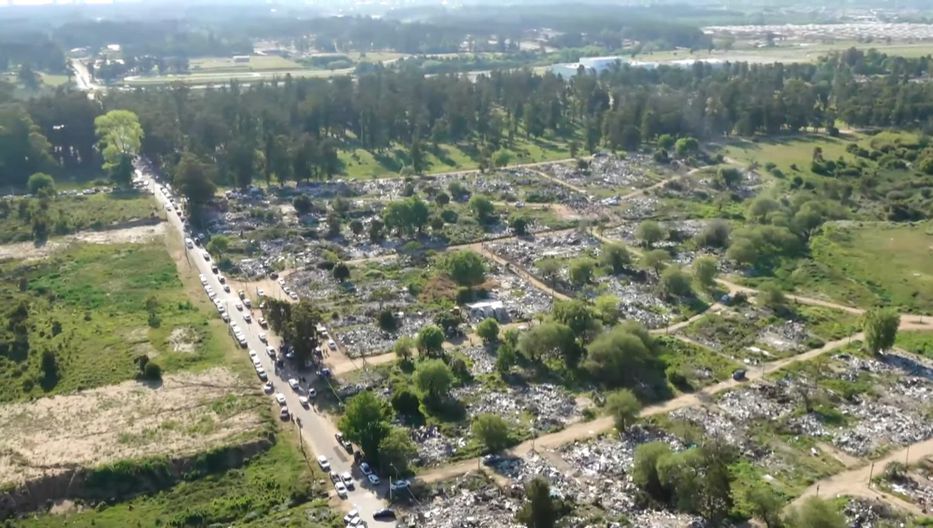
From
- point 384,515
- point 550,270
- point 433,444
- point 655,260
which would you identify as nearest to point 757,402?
point 433,444

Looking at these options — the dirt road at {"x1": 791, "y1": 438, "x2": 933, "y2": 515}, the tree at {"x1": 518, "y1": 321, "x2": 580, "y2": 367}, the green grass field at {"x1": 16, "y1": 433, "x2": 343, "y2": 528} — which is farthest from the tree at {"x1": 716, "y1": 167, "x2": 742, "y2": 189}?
the green grass field at {"x1": 16, "y1": 433, "x2": 343, "y2": 528}

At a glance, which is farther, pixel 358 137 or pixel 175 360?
pixel 358 137

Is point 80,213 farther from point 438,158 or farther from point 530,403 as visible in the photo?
point 530,403

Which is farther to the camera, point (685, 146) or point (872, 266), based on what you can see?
point (685, 146)

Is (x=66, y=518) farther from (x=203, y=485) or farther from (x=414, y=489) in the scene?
(x=414, y=489)

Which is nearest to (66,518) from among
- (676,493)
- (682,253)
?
(676,493)

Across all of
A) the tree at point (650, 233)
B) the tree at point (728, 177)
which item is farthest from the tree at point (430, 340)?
the tree at point (728, 177)
